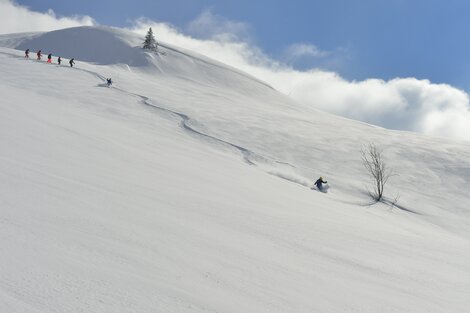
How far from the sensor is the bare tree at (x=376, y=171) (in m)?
22.5

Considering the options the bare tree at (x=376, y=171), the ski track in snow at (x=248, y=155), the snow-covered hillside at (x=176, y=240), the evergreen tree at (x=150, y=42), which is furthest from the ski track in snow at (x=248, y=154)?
the evergreen tree at (x=150, y=42)

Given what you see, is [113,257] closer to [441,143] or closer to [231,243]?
[231,243]

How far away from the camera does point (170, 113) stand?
102ft

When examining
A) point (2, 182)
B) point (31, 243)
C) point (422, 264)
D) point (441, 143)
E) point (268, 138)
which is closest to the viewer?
point (31, 243)

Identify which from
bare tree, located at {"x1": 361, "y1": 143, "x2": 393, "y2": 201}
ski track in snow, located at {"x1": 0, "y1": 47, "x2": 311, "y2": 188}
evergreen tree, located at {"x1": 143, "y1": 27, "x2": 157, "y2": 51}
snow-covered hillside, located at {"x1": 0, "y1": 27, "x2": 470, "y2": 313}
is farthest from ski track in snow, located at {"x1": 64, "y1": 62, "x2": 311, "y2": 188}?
evergreen tree, located at {"x1": 143, "y1": 27, "x2": 157, "y2": 51}

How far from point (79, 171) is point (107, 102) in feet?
71.6

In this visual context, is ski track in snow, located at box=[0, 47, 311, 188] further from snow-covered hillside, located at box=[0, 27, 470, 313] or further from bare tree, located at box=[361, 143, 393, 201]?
bare tree, located at box=[361, 143, 393, 201]

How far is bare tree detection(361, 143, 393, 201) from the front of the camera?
22453 millimetres

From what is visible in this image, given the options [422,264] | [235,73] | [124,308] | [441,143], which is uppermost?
[235,73]

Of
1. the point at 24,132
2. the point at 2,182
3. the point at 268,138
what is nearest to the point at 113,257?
the point at 2,182

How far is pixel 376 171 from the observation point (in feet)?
79.9

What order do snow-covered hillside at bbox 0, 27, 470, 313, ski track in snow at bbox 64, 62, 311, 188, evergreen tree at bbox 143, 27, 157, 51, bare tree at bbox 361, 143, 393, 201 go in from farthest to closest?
evergreen tree at bbox 143, 27, 157, 51, bare tree at bbox 361, 143, 393, 201, ski track in snow at bbox 64, 62, 311, 188, snow-covered hillside at bbox 0, 27, 470, 313

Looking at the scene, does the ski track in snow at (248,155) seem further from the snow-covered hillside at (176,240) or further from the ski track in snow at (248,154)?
the snow-covered hillside at (176,240)

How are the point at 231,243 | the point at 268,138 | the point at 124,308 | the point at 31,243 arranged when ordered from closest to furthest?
the point at 124,308 < the point at 31,243 < the point at 231,243 < the point at 268,138
